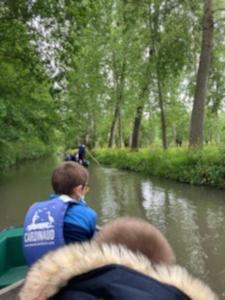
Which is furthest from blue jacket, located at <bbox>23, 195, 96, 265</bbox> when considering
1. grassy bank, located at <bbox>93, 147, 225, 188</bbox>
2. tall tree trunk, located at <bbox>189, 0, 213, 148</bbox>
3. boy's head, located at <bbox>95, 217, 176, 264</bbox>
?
tall tree trunk, located at <bbox>189, 0, 213, 148</bbox>

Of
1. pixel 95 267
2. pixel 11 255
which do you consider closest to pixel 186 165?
pixel 11 255

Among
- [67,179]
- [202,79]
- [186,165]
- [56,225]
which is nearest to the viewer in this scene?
[56,225]

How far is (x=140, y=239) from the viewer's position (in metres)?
1.89

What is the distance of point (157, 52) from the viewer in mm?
20828

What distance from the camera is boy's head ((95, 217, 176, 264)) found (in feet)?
6.09

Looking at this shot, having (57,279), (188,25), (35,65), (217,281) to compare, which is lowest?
(217,281)

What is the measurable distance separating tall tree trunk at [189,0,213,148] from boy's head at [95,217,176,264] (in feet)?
54.4

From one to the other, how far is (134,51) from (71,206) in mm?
24161

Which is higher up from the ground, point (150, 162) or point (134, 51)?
point (134, 51)

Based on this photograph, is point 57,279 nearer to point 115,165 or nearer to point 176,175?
point 176,175

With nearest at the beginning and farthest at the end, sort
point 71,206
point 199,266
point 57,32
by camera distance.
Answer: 1. point 71,206
2. point 199,266
3. point 57,32

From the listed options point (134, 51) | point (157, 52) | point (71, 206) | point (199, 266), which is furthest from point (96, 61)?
point (71, 206)

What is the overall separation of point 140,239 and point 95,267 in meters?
0.32

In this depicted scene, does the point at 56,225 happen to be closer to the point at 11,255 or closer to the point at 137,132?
the point at 11,255
